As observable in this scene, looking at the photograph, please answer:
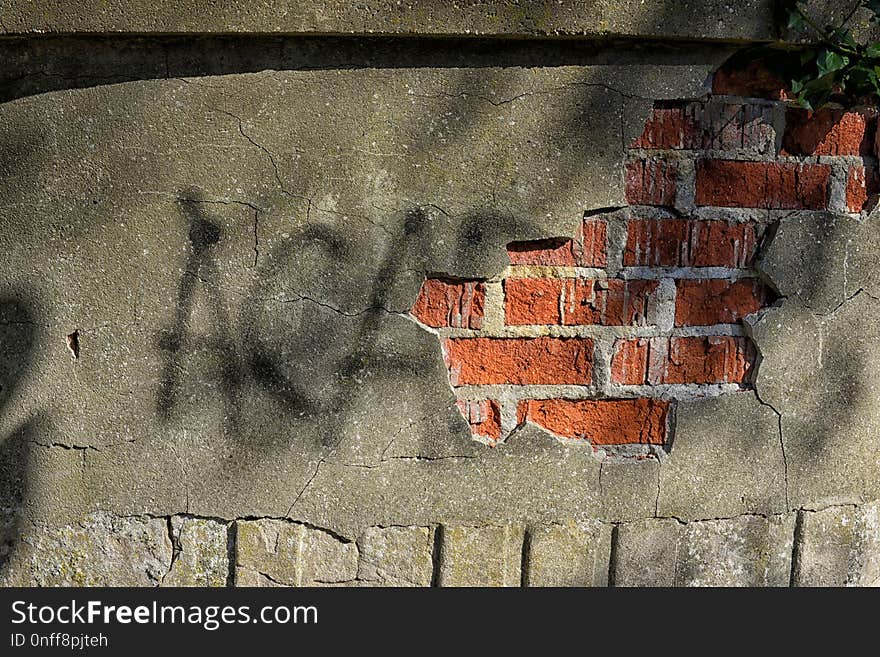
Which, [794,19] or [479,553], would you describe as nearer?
[794,19]

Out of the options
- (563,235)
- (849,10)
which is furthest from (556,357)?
(849,10)

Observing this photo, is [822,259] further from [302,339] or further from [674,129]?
[302,339]

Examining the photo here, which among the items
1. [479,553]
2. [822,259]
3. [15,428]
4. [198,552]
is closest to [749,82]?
[822,259]

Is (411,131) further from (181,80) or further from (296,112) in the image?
(181,80)

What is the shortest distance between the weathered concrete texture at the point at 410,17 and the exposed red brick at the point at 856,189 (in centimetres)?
38

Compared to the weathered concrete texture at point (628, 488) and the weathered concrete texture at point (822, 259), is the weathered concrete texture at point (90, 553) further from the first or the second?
the weathered concrete texture at point (822, 259)

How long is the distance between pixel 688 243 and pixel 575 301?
269 millimetres

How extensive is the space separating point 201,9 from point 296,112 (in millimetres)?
242

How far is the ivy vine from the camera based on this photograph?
1629 mm

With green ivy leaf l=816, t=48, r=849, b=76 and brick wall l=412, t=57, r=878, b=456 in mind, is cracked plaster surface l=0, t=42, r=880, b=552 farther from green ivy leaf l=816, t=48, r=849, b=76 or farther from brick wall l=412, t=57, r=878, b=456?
green ivy leaf l=816, t=48, r=849, b=76

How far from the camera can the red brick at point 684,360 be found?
1756 mm

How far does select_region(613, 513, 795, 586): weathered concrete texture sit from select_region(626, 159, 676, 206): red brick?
687 mm

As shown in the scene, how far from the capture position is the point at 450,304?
169 centimetres

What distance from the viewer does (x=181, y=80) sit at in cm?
157
